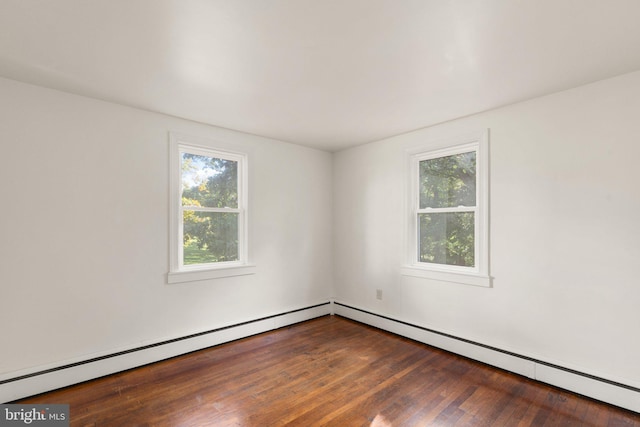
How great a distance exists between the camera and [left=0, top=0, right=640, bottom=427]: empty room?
72.9 inches

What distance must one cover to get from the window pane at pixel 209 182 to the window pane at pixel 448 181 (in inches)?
90.9

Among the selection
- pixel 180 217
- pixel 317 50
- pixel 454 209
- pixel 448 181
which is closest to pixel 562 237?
pixel 454 209

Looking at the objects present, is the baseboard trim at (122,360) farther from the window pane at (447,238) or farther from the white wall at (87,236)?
the window pane at (447,238)

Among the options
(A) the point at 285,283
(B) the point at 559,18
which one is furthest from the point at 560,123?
(A) the point at 285,283

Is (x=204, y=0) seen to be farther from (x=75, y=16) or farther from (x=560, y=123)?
(x=560, y=123)

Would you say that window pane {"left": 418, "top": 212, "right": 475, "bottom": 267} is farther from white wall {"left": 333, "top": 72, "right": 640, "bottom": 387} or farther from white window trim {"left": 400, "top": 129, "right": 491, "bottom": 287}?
white wall {"left": 333, "top": 72, "right": 640, "bottom": 387}

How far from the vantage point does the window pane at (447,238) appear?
3248mm

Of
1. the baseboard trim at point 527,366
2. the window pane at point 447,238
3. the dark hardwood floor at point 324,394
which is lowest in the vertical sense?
the dark hardwood floor at point 324,394

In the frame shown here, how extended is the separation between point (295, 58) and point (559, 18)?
153cm

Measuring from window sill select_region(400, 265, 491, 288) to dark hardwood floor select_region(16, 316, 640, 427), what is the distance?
30.2 inches

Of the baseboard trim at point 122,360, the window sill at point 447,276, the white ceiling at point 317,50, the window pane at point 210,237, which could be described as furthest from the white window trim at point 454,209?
the window pane at point 210,237

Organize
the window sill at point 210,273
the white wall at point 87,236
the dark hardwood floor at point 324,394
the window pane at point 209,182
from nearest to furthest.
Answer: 1. the dark hardwood floor at point 324,394
2. the white wall at point 87,236
3. the window sill at point 210,273
4. the window pane at point 209,182

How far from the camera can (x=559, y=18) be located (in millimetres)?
1663

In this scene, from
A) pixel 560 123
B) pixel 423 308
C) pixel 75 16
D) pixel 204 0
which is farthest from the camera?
pixel 423 308
